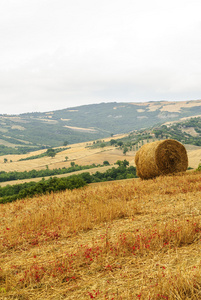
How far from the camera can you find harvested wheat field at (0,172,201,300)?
14.9 ft

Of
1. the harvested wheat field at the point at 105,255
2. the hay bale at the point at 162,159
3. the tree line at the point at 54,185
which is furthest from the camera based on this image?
the tree line at the point at 54,185

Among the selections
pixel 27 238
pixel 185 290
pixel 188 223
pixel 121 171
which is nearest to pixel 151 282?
pixel 185 290

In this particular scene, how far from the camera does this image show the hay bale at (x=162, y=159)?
2228cm

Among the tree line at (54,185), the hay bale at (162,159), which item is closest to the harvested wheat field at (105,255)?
the hay bale at (162,159)

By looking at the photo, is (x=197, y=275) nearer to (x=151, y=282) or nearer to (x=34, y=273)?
(x=151, y=282)

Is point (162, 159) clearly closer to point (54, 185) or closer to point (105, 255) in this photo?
point (54, 185)

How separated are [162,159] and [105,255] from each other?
57.2 ft

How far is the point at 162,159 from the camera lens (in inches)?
886

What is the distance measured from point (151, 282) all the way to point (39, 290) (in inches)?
91.1

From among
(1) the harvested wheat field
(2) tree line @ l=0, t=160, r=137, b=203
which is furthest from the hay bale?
(1) the harvested wheat field

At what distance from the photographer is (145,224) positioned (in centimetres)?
818

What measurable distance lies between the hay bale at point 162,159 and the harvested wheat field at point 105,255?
1146 centimetres

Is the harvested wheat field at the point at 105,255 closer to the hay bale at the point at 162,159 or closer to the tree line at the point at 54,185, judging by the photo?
the hay bale at the point at 162,159

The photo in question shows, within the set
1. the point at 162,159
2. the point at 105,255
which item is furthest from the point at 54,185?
the point at 105,255
